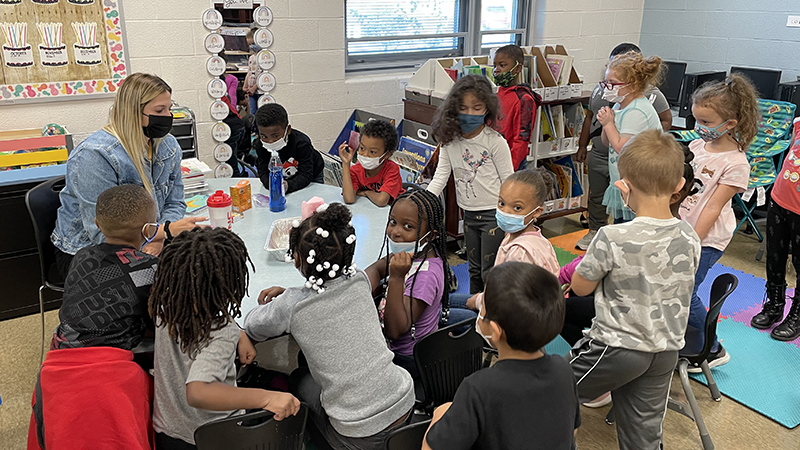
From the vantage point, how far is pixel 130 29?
3.71 metres

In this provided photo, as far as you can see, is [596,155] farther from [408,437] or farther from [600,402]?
[408,437]

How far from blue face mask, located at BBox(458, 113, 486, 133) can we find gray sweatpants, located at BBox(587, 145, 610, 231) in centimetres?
152

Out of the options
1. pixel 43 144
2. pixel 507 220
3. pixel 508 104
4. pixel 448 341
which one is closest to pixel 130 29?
pixel 43 144

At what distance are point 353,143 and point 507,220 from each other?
2.14m

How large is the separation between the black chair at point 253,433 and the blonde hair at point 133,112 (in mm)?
1338

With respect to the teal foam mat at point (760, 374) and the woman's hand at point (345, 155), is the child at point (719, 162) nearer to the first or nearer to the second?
the teal foam mat at point (760, 374)

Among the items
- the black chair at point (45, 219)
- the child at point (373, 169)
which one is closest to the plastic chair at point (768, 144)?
the child at point (373, 169)

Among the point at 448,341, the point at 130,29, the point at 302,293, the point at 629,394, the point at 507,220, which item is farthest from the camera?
the point at 130,29

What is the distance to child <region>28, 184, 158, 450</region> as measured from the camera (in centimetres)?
157

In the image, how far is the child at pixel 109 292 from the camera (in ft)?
5.57

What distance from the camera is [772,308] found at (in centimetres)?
326

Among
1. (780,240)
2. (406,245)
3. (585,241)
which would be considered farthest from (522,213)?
(585,241)

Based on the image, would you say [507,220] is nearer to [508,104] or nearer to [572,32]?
[508,104]

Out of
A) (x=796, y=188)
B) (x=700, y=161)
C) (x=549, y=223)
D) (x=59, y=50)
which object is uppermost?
(x=59, y=50)
